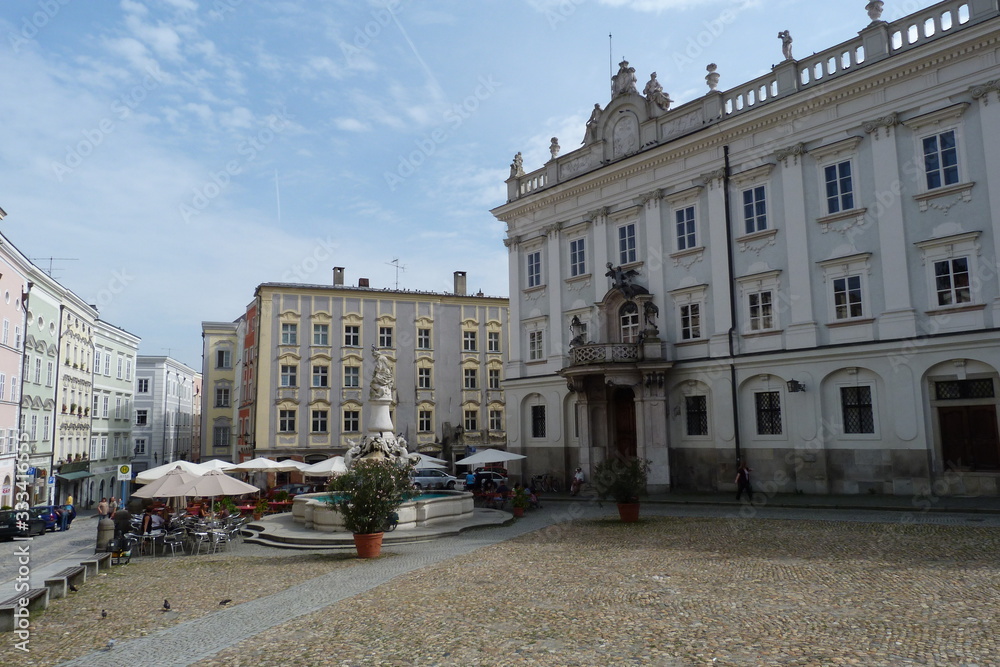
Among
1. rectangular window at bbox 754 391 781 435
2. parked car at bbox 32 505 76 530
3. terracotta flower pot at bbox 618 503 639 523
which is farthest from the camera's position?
parked car at bbox 32 505 76 530

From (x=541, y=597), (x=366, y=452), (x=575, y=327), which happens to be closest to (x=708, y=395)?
(x=575, y=327)

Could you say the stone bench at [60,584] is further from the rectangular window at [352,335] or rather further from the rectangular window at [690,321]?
the rectangular window at [352,335]

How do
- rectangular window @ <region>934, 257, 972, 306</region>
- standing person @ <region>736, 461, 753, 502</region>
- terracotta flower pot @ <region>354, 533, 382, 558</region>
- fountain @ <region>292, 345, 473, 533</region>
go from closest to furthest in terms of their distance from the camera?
terracotta flower pot @ <region>354, 533, 382, 558</region> < fountain @ <region>292, 345, 473, 533</region> < rectangular window @ <region>934, 257, 972, 306</region> < standing person @ <region>736, 461, 753, 502</region>

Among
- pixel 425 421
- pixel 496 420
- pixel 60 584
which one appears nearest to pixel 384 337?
pixel 425 421

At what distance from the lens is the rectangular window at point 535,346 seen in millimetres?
36781

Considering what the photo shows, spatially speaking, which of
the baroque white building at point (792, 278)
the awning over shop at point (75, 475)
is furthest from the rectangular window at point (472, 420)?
the awning over shop at point (75, 475)

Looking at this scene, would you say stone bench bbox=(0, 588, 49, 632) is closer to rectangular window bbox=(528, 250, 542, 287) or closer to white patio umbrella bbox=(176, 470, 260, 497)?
white patio umbrella bbox=(176, 470, 260, 497)

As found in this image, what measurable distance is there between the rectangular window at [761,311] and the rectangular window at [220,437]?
5174cm

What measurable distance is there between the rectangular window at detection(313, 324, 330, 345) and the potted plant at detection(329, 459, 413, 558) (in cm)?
3642

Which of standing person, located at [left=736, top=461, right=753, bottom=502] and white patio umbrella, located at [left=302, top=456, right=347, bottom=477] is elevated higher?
white patio umbrella, located at [left=302, top=456, right=347, bottom=477]

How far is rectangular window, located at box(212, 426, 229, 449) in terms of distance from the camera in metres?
65.8

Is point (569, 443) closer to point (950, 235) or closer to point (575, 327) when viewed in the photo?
point (575, 327)

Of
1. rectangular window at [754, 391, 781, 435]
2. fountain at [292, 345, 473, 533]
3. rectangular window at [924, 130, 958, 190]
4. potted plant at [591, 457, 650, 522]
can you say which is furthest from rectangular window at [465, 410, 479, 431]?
rectangular window at [924, 130, 958, 190]

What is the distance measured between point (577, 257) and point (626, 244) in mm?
2902
